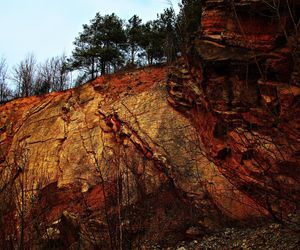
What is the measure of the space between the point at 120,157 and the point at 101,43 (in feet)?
61.5

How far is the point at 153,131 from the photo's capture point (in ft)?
58.3

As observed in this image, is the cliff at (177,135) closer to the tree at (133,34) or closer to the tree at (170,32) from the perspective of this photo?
the tree at (170,32)

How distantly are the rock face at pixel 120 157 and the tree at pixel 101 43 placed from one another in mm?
6639

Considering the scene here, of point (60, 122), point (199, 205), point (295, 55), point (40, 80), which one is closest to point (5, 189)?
point (295, 55)

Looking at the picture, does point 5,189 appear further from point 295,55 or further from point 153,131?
point 153,131

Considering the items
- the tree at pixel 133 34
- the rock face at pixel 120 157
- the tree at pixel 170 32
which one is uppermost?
the tree at pixel 133 34

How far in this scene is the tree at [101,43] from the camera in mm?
30250

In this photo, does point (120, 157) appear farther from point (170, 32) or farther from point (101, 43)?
point (101, 43)

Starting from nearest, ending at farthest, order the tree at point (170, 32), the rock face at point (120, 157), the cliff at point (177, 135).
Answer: the tree at point (170, 32) → the cliff at point (177, 135) → the rock face at point (120, 157)

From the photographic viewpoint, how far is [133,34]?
3222cm

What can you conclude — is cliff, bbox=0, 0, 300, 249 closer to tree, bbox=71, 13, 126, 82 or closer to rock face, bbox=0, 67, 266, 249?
rock face, bbox=0, 67, 266, 249

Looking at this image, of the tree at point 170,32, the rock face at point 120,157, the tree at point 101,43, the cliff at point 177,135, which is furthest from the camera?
the tree at point 101,43

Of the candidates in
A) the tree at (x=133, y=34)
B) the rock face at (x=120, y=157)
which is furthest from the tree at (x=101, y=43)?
the rock face at (x=120, y=157)

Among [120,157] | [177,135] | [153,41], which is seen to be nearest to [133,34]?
[153,41]
